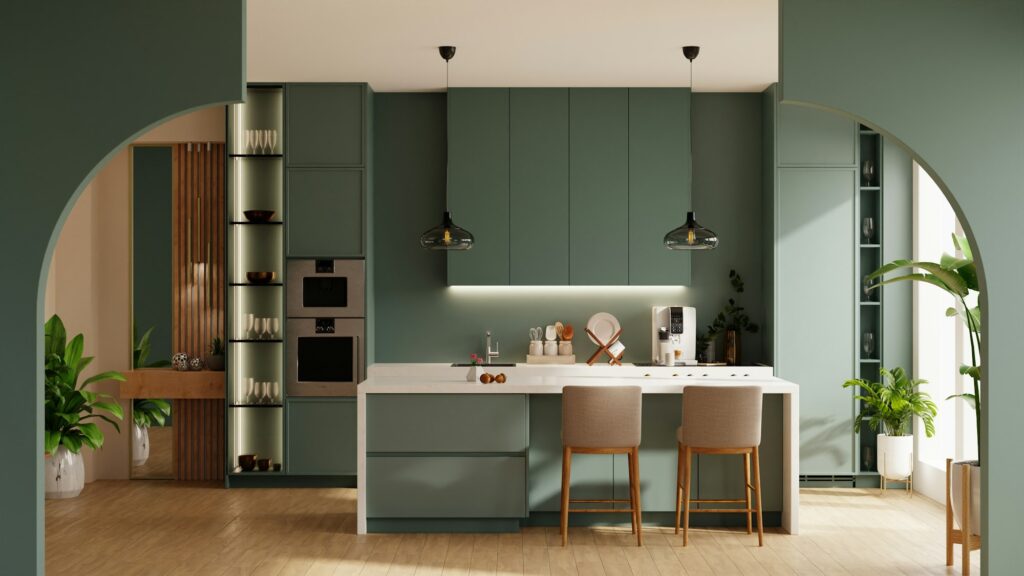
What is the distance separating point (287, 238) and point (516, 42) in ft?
8.05

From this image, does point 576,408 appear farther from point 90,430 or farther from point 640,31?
point 90,430

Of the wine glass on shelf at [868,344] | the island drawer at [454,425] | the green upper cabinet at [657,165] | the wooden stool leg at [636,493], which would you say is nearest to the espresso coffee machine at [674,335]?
the green upper cabinet at [657,165]

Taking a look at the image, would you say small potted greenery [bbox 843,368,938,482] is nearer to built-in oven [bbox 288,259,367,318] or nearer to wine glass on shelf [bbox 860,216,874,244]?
wine glass on shelf [bbox 860,216,874,244]

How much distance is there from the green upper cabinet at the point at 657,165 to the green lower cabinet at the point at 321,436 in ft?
8.45

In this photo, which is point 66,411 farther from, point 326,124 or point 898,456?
point 898,456

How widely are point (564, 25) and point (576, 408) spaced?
2.28 meters

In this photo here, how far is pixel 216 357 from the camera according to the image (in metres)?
7.39

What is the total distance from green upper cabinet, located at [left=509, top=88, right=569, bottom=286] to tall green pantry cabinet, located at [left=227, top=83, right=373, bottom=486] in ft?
3.77

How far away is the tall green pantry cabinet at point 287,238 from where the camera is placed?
23.8 ft

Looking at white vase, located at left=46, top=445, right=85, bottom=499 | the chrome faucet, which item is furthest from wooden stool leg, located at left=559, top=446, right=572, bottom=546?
white vase, located at left=46, top=445, right=85, bottom=499

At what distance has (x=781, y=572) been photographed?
503 centimetres

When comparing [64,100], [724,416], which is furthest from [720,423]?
[64,100]

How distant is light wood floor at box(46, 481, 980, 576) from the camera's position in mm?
5121

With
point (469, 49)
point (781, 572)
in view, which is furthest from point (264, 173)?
point (781, 572)
